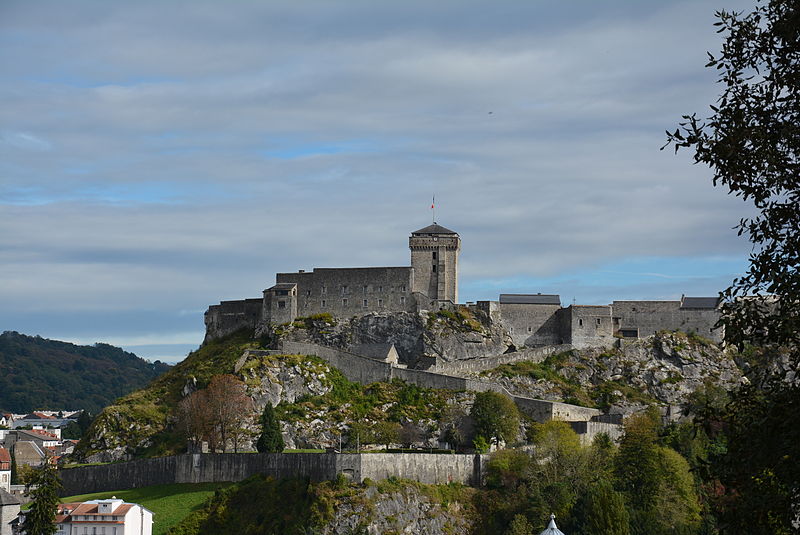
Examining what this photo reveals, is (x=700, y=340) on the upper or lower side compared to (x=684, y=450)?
upper

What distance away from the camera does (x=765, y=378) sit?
15750 millimetres

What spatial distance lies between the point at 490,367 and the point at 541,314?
27.2 ft

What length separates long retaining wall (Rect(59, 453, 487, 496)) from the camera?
66.2m

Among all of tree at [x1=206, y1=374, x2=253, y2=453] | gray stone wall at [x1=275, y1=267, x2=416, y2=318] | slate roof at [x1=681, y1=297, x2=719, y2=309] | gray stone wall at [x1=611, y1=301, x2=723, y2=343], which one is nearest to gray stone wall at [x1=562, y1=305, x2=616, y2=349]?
gray stone wall at [x1=611, y1=301, x2=723, y2=343]

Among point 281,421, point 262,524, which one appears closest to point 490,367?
point 281,421

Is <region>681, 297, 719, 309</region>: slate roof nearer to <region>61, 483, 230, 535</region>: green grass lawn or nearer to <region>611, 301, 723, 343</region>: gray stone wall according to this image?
<region>611, 301, 723, 343</region>: gray stone wall

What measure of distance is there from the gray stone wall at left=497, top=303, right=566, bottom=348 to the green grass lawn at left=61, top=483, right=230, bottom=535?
96.1 feet

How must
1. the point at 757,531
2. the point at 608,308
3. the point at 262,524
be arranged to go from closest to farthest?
1. the point at 757,531
2. the point at 262,524
3. the point at 608,308

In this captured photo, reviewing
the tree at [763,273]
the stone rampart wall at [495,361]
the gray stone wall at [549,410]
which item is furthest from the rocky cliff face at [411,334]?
the tree at [763,273]

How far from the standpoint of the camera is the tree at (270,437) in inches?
2763

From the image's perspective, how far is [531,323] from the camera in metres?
91.7

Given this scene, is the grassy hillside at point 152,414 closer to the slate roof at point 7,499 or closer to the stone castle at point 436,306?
the stone castle at point 436,306

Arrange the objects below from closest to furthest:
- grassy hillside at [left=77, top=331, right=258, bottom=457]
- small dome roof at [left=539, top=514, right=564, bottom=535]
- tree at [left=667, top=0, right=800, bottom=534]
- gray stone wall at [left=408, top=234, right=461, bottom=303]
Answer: tree at [left=667, top=0, right=800, bottom=534], small dome roof at [left=539, top=514, right=564, bottom=535], grassy hillside at [left=77, top=331, right=258, bottom=457], gray stone wall at [left=408, top=234, right=461, bottom=303]

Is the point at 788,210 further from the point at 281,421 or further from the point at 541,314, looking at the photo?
the point at 541,314
